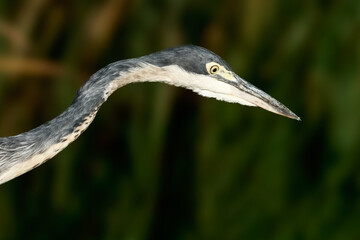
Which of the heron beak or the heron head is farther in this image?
the heron beak

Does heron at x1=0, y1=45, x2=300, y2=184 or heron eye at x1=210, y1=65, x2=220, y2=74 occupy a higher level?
heron eye at x1=210, y1=65, x2=220, y2=74

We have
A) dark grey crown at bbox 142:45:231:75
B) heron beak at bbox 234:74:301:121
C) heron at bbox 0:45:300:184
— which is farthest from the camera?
heron beak at bbox 234:74:301:121

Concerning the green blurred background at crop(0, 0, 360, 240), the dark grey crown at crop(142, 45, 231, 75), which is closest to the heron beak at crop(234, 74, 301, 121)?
the dark grey crown at crop(142, 45, 231, 75)

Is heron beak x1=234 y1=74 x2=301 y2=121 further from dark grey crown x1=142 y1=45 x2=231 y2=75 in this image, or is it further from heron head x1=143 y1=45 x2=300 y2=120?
dark grey crown x1=142 y1=45 x2=231 y2=75

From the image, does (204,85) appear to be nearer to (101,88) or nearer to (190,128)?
(101,88)

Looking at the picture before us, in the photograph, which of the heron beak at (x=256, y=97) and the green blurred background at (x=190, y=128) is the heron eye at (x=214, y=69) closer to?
the heron beak at (x=256, y=97)

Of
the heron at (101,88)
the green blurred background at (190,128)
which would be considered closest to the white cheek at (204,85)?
the heron at (101,88)

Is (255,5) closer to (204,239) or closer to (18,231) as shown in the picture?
(204,239)
